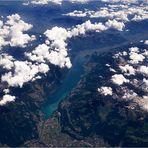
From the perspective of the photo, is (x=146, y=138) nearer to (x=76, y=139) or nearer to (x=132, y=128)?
(x=132, y=128)

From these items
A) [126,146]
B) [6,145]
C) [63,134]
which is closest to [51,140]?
[63,134]

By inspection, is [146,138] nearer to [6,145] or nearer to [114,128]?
[114,128]

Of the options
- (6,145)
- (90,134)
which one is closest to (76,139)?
(90,134)

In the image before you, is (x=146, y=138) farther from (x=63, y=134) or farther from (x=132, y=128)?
(x=63, y=134)

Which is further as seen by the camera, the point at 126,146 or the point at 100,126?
the point at 100,126

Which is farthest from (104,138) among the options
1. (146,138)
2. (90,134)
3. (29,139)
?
(29,139)

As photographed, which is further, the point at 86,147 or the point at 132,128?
the point at 132,128

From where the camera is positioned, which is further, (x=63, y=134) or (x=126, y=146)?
(x=63, y=134)
